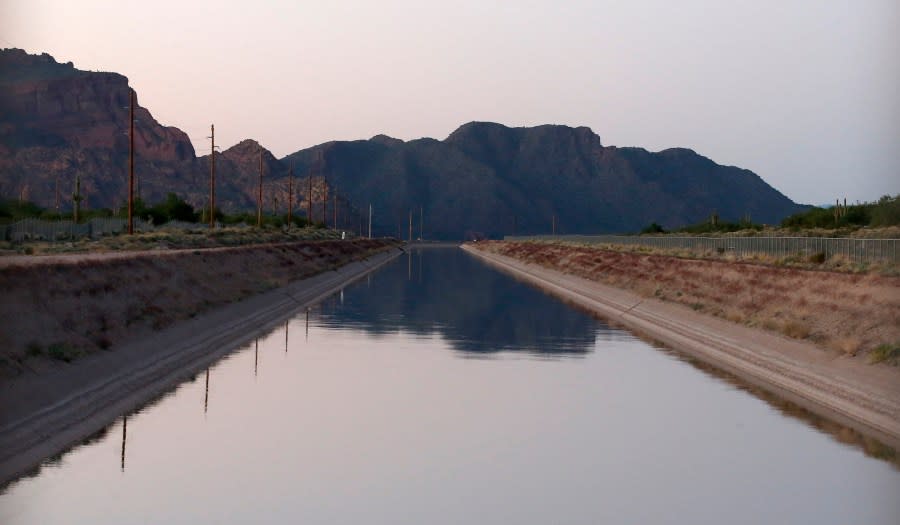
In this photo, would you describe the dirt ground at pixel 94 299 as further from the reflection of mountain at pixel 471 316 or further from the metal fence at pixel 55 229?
the metal fence at pixel 55 229

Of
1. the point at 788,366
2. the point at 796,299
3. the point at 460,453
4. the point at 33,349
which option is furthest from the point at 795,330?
the point at 33,349

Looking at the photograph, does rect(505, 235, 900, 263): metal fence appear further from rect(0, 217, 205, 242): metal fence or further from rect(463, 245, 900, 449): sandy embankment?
rect(0, 217, 205, 242): metal fence

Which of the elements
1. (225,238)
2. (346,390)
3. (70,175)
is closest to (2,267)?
(346,390)

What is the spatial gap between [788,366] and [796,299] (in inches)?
359

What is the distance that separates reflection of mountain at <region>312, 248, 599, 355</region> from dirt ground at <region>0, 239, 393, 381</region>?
4.44m

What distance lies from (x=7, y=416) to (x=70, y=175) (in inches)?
A: 6588

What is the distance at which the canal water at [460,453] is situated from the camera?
9.63m

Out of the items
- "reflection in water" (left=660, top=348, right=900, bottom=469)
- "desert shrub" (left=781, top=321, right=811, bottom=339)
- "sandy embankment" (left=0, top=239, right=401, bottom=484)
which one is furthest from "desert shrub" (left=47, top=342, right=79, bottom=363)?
"desert shrub" (left=781, top=321, right=811, bottom=339)

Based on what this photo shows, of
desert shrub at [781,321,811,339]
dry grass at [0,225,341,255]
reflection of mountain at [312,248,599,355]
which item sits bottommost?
reflection of mountain at [312,248,599,355]

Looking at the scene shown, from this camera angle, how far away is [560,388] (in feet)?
57.7

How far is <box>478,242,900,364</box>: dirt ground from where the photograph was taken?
22.4 m

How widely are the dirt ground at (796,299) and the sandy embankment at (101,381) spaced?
13.5 metres

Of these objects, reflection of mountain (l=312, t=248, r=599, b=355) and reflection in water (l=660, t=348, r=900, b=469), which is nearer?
reflection in water (l=660, t=348, r=900, b=469)

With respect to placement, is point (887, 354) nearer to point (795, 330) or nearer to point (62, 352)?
point (795, 330)
